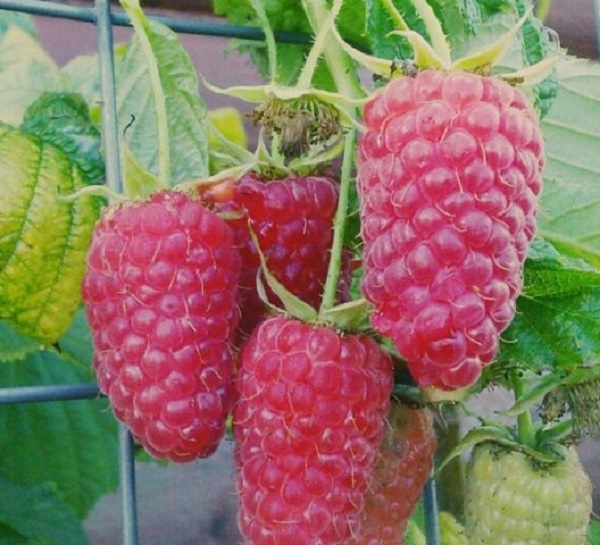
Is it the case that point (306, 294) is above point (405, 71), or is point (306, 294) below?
below

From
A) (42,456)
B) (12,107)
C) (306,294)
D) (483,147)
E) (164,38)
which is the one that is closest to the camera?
(483,147)

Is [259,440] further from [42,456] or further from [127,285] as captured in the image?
[42,456]

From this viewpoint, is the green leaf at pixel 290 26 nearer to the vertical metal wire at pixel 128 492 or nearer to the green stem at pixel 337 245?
the green stem at pixel 337 245

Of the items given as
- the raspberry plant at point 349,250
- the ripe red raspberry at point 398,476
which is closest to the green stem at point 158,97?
the raspberry plant at point 349,250

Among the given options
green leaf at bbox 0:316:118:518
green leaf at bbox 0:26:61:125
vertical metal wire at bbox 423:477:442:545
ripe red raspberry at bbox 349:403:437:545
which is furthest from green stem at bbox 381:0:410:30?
green leaf at bbox 0:316:118:518

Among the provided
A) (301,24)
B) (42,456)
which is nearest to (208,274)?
(301,24)

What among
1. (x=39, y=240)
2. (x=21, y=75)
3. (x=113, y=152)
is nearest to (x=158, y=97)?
(x=113, y=152)

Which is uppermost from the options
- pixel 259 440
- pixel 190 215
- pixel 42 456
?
pixel 190 215
